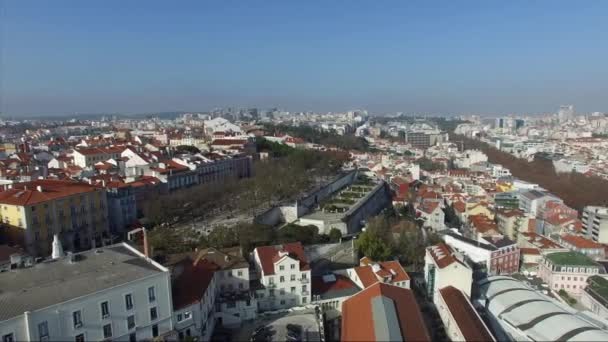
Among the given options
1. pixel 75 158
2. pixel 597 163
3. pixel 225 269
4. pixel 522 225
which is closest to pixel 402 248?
pixel 225 269

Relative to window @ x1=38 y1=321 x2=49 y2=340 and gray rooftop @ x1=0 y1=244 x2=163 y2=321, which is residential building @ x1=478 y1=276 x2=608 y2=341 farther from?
window @ x1=38 y1=321 x2=49 y2=340

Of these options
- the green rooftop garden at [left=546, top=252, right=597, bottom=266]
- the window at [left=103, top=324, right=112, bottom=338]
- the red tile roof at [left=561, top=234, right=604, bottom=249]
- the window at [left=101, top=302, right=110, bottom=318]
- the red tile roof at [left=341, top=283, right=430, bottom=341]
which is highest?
the window at [left=101, top=302, right=110, bottom=318]

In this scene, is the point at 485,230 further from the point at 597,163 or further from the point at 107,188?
the point at 597,163

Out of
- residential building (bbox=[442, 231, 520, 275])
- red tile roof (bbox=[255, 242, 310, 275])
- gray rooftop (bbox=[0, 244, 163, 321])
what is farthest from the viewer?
residential building (bbox=[442, 231, 520, 275])

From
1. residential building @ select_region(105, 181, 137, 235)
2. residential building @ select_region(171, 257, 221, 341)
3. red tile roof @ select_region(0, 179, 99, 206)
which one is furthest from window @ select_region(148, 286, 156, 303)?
residential building @ select_region(105, 181, 137, 235)

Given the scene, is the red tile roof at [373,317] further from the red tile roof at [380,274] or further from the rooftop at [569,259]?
the rooftop at [569,259]
